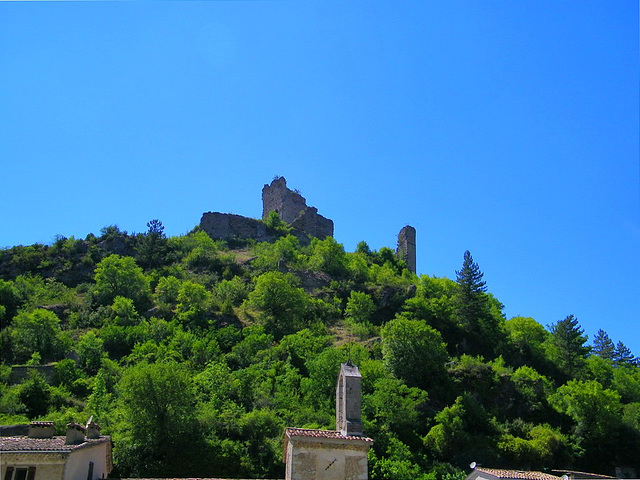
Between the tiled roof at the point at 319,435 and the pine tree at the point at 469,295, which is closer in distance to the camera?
the tiled roof at the point at 319,435

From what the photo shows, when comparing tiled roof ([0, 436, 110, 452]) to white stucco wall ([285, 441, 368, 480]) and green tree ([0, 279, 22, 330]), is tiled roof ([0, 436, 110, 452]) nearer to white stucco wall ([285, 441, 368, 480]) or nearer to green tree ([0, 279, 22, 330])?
white stucco wall ([285, 441, 368, 480])

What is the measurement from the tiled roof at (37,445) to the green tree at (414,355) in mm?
35026

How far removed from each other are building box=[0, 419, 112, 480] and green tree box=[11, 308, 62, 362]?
3874 cm

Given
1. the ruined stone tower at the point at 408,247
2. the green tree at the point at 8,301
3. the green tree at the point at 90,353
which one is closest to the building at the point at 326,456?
the green tree at the point at 90,353

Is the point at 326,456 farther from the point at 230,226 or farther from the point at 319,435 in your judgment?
the point at 230,226

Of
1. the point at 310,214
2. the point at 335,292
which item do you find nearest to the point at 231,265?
the point at 335,292

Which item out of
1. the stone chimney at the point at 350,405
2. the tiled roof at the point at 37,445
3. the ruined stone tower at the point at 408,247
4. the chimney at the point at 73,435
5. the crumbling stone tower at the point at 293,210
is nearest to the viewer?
the tiled roof at the point at 37,445

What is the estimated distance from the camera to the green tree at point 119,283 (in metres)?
72.9

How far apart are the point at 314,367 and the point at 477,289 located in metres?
30.7

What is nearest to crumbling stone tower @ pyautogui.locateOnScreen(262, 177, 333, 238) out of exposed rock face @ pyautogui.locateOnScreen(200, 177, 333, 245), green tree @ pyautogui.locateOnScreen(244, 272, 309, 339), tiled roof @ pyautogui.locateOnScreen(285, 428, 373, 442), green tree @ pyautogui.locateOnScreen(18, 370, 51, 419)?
exposed rock face @ pyautogui.locateOnScreen(200, 177, 333, 245)

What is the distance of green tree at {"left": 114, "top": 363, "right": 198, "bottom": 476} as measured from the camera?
36719 mm

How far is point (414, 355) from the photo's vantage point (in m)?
54.1

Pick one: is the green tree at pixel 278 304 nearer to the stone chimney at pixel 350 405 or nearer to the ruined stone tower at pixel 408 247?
the ruined stone tower at pixel 408 247

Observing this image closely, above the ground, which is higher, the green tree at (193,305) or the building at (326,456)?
the green tree at (193,305)
